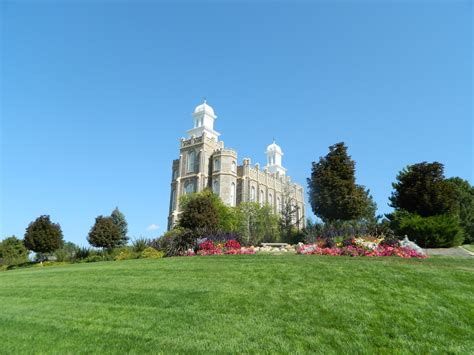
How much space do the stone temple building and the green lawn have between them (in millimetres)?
41741

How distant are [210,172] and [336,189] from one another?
1448 inches

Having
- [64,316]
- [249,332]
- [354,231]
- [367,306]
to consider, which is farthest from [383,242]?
[64,316]

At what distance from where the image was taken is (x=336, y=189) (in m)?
20.0

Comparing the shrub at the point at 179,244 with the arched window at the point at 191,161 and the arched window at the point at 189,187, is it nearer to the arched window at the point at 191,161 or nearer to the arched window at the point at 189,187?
the arched window at the point at 189,187

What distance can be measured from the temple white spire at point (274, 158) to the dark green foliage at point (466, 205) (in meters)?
39.4

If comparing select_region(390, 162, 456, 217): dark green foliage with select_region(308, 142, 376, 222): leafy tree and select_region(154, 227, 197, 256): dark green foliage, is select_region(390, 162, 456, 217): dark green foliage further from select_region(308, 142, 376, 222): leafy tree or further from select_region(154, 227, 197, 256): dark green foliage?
select_region(154, 227, 197, 256): dark green foliage

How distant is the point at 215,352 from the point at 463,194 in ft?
123

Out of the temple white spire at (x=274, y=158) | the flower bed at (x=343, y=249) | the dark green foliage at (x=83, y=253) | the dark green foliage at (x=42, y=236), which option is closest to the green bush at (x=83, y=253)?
the dark green foliage at (x=83, y=253)

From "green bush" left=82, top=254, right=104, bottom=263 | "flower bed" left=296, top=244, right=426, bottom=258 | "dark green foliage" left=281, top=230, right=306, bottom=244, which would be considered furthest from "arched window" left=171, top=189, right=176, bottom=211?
"flower bed" left=296, top=244, right=426, bottom=258

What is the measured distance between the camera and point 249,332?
5.26 meters

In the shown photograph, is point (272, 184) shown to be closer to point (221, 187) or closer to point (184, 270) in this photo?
point (221, 187)

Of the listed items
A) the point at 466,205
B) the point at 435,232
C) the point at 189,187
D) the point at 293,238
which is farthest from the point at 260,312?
the point at 189,187

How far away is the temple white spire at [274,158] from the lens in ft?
246

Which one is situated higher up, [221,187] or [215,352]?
[221,187]
